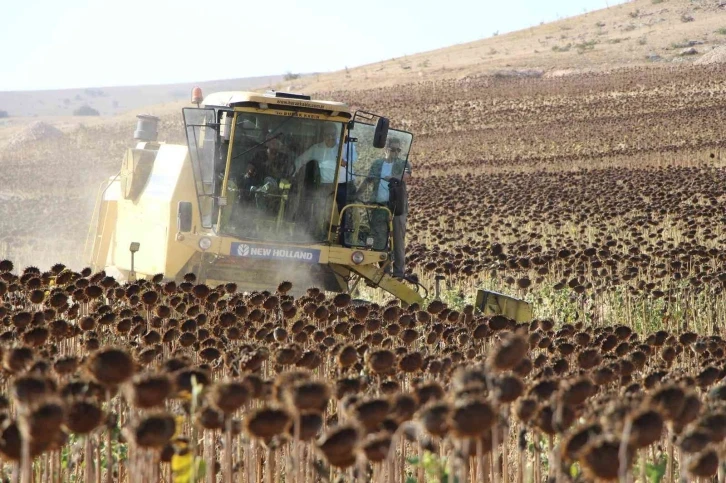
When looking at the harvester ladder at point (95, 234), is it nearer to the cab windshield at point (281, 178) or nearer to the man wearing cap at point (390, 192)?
the cab windshield at point (281, 178)

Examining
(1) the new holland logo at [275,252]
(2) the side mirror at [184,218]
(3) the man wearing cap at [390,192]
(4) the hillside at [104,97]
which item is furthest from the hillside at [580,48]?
(4) the hillside at [104,97]

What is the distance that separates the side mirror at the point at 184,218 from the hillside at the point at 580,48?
58.4m

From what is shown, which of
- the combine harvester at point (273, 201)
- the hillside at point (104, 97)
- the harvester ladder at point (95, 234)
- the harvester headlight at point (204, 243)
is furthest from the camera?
the hillside at point (104, 97)

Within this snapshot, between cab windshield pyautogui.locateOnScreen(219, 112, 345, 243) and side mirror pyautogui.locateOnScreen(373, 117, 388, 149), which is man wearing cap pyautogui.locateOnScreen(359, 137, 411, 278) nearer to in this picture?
cab windshield pyautogui.locateOnScreen(219, 112, 345, 243)

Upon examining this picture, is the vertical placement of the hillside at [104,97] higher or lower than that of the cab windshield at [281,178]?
higher

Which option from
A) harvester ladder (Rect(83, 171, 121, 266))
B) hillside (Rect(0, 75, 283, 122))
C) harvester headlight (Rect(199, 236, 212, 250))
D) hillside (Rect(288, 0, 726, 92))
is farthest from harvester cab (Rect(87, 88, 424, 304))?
hillside (Rect(0, 75, 283, 122))

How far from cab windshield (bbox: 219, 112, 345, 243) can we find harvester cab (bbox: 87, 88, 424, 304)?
1 cm

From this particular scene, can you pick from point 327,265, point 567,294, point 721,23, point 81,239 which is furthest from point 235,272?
point 721,23

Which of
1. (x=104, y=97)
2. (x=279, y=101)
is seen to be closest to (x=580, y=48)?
(x=279, y=101)

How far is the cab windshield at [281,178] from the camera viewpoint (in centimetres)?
1114

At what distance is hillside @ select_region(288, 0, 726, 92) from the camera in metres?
69.7

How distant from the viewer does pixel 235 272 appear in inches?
444

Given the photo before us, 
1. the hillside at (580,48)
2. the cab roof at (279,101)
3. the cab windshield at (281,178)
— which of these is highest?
the hillside at (580,48)

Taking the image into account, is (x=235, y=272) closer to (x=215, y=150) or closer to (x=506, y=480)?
(x=215, y=150)
